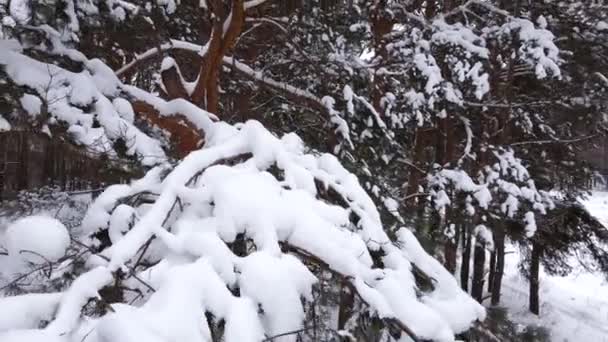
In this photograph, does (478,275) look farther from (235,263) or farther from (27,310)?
(27,310)

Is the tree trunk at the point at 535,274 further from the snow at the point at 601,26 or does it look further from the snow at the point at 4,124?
the snow at the point at 4,124

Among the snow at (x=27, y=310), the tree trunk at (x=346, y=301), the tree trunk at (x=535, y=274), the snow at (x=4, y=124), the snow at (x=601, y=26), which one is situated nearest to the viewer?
the snow at (x=27, y=310)

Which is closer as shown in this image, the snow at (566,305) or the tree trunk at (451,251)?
the tree trunk at (451,251)

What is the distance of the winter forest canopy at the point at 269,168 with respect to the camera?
143 centimetres

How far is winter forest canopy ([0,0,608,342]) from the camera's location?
1432 mm

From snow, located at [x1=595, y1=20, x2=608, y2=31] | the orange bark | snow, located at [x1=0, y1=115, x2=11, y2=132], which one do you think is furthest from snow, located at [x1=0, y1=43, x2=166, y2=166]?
snow, located at [x1=595, y1=20, x2=608, y2=31]

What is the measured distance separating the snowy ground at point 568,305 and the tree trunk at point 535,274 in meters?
0.24

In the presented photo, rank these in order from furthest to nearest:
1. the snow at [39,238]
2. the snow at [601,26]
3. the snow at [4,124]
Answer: the snow at [601,26]
the snow at [4,124]
the snow at [39,238]

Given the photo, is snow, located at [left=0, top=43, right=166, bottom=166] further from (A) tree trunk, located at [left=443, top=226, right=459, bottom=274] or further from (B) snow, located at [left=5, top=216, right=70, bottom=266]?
(A) tree trunk, located at [left=443, top=226, right=459, bottom=274]

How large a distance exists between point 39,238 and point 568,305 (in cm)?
1644

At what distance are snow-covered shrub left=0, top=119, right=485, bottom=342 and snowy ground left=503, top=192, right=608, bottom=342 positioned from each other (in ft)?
33.0

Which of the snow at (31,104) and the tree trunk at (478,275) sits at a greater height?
the snow at (31,104)

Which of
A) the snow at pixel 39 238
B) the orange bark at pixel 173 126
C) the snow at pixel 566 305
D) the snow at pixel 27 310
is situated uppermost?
the orange bark at pixel 173 126

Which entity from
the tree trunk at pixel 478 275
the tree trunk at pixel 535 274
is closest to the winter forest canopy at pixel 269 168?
the tree trunk at pixel 535 274
